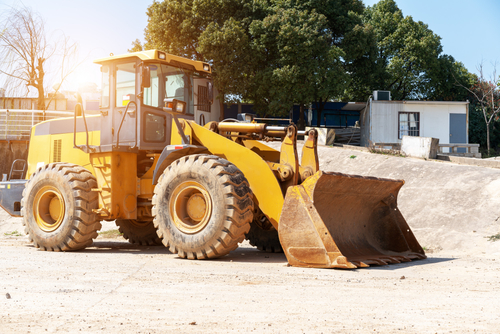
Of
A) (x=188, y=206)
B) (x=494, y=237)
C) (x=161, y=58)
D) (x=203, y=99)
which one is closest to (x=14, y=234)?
(x=203, y=99)

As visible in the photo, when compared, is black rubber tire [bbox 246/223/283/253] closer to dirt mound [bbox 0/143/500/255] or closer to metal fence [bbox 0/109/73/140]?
dirt mound [bbox 0/143/500/255]

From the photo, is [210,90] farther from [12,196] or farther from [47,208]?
[12,196]

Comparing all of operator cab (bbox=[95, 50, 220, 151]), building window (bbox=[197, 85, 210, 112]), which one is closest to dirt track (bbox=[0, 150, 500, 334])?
operator cab (bbox=[95, 50, 220, 151])

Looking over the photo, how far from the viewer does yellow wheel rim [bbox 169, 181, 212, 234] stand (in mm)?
7484

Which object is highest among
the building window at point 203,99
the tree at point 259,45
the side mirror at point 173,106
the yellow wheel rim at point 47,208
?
the tree at point 259,45

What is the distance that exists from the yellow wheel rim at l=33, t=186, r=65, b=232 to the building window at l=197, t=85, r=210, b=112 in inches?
124

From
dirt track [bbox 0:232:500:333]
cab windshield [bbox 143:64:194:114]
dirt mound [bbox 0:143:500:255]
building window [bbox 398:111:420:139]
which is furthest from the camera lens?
building window [bbox 398:111:420:139]

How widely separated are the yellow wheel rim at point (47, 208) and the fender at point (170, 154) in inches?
85.6

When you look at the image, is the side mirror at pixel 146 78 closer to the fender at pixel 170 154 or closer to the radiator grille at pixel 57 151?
the fender at pixel 170 154

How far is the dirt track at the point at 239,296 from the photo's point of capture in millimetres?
3691

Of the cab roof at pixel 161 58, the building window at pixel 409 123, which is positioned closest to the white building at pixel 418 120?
the building window at pixel 409 123

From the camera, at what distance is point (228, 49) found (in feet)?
97.1

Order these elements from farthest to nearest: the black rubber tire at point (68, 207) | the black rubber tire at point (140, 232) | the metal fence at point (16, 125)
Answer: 1. the metal fence at point (16, 125)
2. the black rubber tire at point (140, 232)
3. the black rubber tire at point (68, 207)

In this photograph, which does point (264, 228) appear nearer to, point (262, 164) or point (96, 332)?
point (262, 164)
